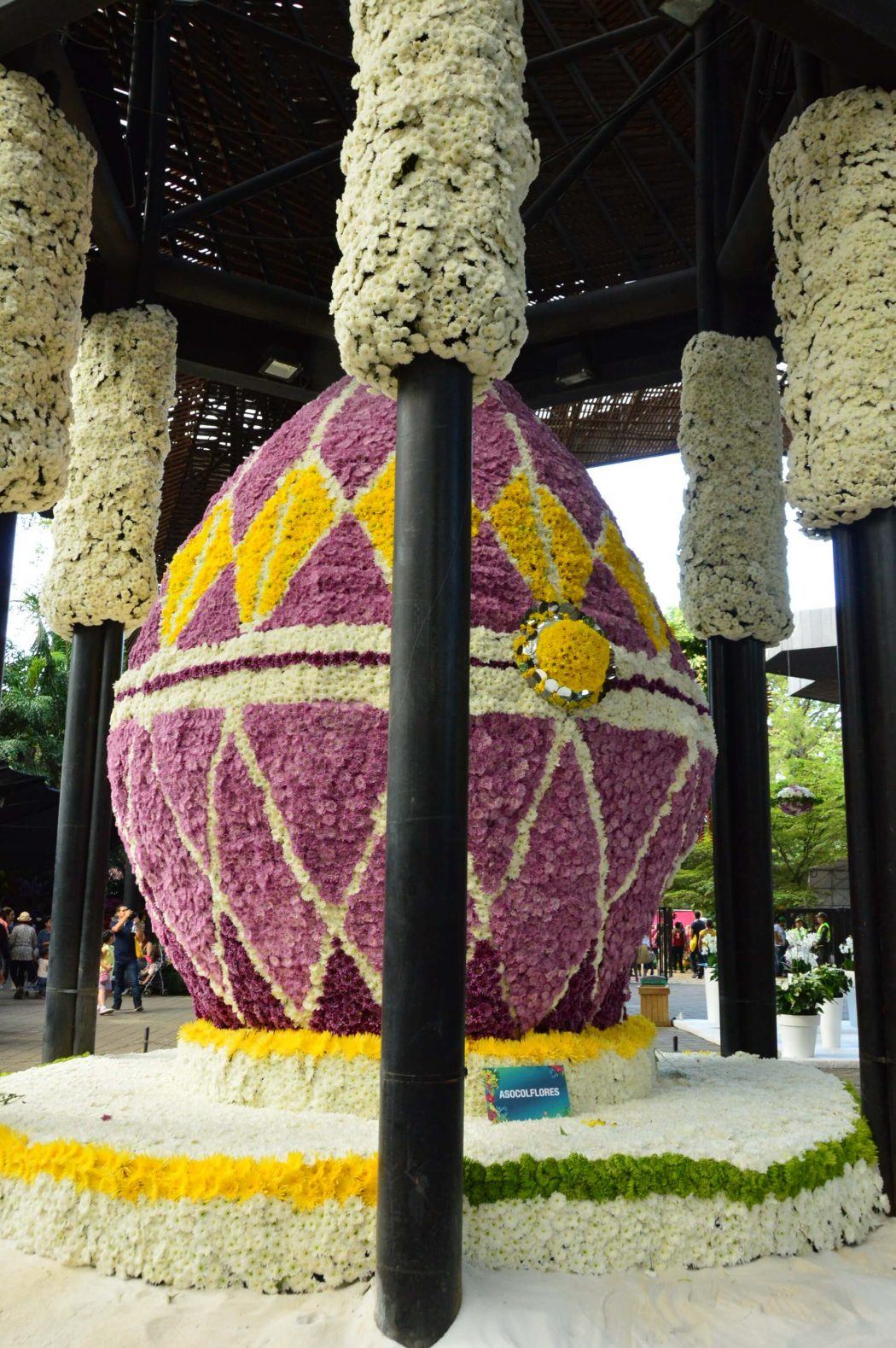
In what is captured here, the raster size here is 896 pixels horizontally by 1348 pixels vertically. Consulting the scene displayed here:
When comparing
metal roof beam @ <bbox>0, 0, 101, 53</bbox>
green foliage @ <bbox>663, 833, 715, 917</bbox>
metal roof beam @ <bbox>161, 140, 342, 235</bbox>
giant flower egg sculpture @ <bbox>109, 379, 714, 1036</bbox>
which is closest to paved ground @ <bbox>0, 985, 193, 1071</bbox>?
giant flower egg sculpture @ <bbox>109, 379, 714, 1036</bbox>

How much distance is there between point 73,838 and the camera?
7266mm

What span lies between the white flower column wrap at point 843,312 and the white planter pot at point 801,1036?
20.6ft

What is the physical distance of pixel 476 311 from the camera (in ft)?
11.8

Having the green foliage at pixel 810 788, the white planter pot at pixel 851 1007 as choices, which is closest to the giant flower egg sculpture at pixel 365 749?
the white planter pot at pixel 851 1007

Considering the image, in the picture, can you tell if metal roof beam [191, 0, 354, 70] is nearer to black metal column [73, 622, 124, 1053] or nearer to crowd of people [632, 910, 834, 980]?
black metal column [73, 622, 124, 1053]

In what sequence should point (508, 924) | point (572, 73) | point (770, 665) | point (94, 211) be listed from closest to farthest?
point (508, 924)
point (94, 211)
point (572, 73)
point (770, 665)

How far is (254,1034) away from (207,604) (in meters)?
1.94

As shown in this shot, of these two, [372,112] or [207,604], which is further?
[207,604]

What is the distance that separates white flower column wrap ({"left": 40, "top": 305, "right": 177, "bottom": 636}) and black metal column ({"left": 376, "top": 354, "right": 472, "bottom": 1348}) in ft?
13.7

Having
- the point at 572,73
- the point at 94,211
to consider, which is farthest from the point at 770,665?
the point at 94,211

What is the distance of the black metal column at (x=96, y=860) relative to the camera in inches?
282

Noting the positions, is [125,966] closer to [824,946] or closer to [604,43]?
[824,946]

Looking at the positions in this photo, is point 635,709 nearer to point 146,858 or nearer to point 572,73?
point 146,858

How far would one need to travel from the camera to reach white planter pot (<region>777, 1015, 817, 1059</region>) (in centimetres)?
999
